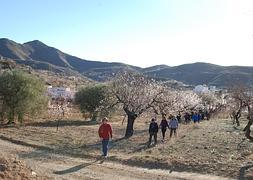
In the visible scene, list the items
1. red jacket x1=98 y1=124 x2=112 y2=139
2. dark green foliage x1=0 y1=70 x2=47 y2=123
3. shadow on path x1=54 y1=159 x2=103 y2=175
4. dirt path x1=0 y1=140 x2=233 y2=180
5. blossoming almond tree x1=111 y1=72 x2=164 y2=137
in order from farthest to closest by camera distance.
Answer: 1. dark green foliage x1=0 y1=70 x2=47 y2=123
2. blossoming almond tree x1=111 y1=72 x2=164 y2=137
3. red jacket x1=98 y1=124 x2=112 y2=139
4. shadow on path x1=54 y1=159 x2=103 y2=175
5. dirt path x1=0 y1=140 x2=233 y2=180

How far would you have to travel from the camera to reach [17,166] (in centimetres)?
1658

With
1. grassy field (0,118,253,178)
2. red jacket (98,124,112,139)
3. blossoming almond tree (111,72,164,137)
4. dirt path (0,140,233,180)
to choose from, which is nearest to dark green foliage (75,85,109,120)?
grassy field (0,118,253,178)

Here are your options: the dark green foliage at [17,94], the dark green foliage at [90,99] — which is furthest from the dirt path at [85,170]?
the dark green foliage at [90,99]

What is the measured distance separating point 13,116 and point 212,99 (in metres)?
61.8

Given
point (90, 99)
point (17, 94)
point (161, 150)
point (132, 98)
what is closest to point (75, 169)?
point (161, 150)

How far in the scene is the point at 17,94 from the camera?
135 feet

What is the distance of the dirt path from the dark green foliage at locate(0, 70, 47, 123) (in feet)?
57.0

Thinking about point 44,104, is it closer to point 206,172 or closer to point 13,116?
point 13,116

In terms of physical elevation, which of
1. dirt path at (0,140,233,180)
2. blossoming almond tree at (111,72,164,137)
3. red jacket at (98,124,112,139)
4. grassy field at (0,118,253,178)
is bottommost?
dirt path at (0,140,233,180)

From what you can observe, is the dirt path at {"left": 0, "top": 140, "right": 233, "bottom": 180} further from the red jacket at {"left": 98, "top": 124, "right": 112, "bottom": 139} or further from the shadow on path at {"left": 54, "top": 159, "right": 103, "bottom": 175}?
the red jacket at {"left": 98, "top": 124, "right": 112, "bottom": 139}

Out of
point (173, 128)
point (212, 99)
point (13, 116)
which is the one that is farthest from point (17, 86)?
point (212, 99)

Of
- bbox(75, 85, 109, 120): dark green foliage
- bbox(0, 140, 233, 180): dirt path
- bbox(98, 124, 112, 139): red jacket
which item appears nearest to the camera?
bbox(0, 140, 233, 180): dirt path

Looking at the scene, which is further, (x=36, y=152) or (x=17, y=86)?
Result: (x=17, y=86)

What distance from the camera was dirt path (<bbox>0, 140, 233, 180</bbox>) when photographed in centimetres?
1900
